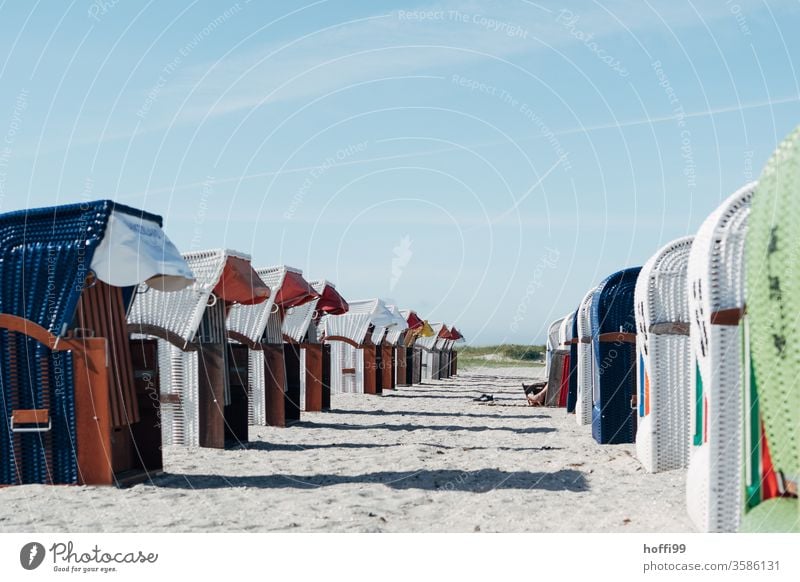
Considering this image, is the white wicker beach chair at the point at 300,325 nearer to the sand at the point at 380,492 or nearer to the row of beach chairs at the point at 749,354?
the sand at the point at 380,492

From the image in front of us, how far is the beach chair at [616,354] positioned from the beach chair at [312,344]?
22.6ft

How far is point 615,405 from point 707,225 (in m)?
6.72

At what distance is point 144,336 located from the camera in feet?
37.9

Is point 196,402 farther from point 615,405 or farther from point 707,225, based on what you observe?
point 707,225

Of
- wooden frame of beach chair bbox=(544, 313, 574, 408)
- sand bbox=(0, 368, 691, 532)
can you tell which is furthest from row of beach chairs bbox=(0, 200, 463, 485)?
wooden frame of beach chair bbox=(544, 313, 574, 408)

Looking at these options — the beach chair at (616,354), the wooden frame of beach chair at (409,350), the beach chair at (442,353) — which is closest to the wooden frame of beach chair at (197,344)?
the beach chair at (616,354)

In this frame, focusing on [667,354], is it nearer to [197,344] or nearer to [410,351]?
[197,344]

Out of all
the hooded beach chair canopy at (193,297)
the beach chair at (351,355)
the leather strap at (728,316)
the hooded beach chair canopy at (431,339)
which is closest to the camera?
the leather strap at (728,316)

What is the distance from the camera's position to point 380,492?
792 centimetres

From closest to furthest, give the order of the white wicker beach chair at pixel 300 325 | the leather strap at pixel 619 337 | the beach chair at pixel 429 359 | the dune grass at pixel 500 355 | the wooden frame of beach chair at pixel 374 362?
the leather strap at pixel 619 337, the white wicker beach chair at pixel 300 325, the wooden frame of beach chair at pixel 374 362, the beach chair at pixel 429 359, the dune grass at pixel 500 355

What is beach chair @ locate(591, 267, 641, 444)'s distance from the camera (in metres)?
11.6

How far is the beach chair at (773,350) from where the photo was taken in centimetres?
409

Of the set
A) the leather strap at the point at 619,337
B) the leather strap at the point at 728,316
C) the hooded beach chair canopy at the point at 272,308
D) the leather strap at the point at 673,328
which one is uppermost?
the hooded beach chair canopy at the point at 272,308
